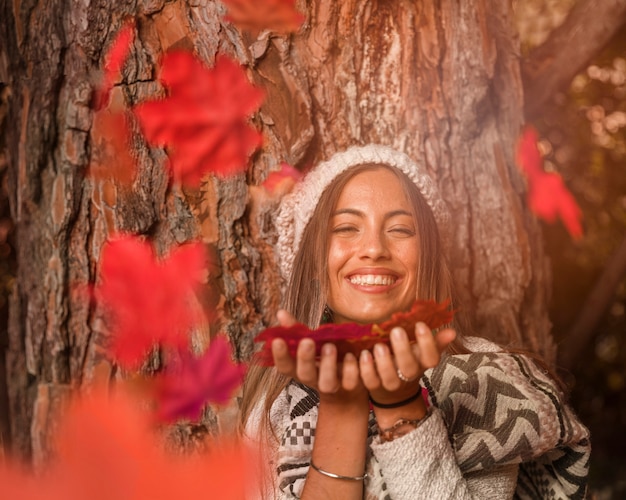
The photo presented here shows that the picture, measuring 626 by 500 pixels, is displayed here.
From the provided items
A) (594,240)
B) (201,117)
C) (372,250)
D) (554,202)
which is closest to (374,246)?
(372,250)

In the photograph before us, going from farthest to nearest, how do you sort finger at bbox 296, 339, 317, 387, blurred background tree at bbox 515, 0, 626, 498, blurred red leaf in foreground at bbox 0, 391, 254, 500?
blurred background tree at bbox 515, 0, 626, 498 → blurred red leaf in foreground at bbox 0, 391, 254, 500 → finger at bbox 296, 339, 317, 387

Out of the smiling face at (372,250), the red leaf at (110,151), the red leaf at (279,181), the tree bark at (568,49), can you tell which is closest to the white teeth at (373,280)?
Result: the smiling face at (372,250)

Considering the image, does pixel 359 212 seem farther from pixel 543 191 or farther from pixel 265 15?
pixel 543 191

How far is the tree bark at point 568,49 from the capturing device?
125 centimetres

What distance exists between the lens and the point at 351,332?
A: 2.32 feet

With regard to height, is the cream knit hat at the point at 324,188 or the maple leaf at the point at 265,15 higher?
the maple leaf at the point at 265,15

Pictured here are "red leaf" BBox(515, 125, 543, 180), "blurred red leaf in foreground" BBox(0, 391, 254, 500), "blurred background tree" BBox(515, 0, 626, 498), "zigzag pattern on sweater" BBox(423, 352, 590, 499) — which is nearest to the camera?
"zigzag pattern on sweater" BBox(423, 352, 590, 499)

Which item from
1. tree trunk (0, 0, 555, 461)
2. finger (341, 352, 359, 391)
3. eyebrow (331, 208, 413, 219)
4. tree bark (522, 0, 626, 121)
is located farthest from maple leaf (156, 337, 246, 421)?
tree bark (522, 0, 626, 121)

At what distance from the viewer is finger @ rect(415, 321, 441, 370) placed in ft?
2.27

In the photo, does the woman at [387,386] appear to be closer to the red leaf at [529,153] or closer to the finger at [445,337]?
the finger at [445,337]

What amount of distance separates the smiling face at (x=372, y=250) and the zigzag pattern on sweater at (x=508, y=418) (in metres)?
0.12

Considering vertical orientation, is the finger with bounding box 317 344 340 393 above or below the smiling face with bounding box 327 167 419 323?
below

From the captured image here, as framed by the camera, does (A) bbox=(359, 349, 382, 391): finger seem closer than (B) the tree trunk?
Yes

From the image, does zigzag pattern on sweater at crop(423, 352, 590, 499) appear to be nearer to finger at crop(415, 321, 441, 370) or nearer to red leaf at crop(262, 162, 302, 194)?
finger at crop(415, 321, 441, 370)
